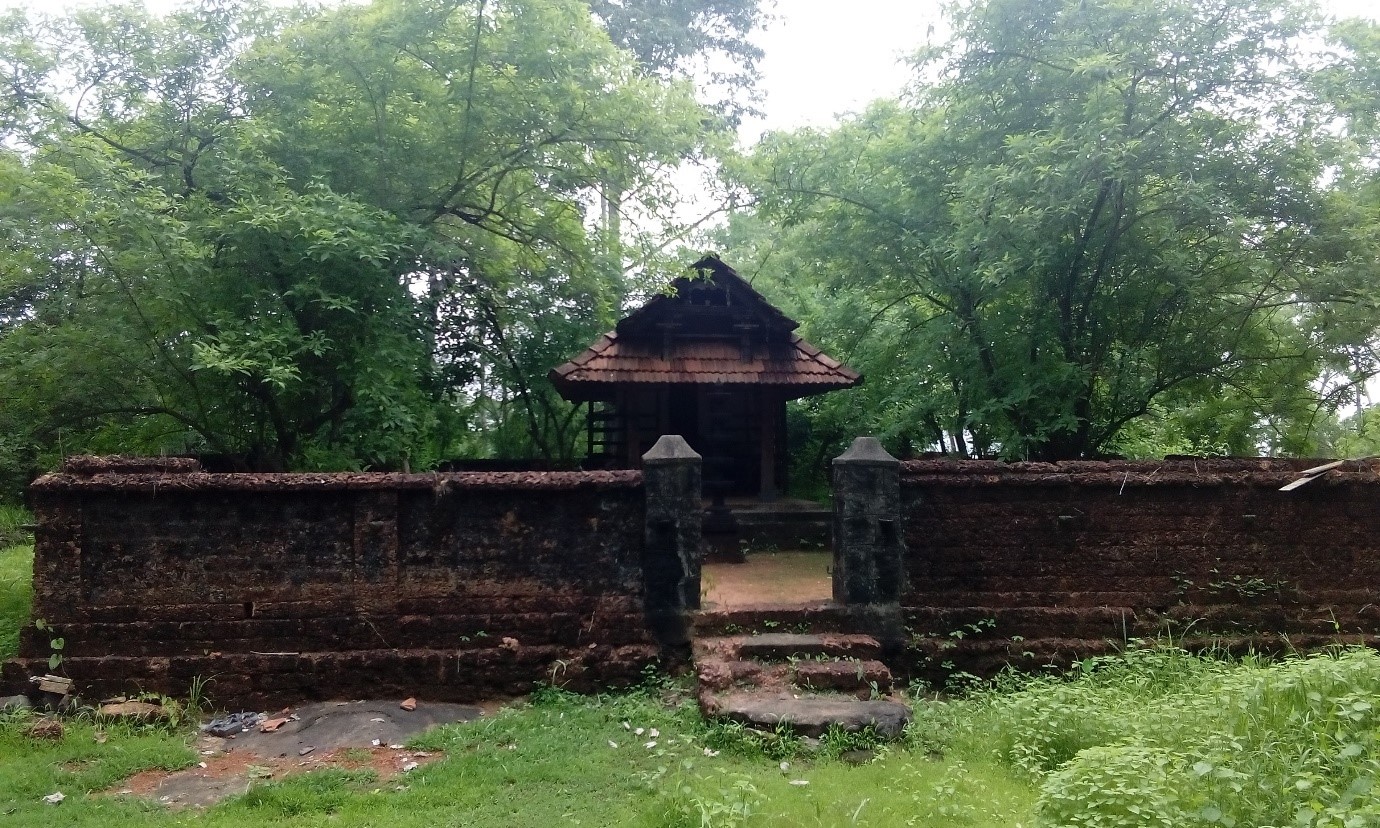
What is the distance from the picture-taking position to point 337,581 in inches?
254

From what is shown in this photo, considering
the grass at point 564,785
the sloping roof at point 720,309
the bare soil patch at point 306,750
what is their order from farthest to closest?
the sloping roof at point 720,309 → the bare soil patch at point 306,750 → the grass at point 564,785

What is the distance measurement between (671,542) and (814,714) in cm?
183

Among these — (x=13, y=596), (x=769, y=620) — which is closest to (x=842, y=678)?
(x=769, y=620)

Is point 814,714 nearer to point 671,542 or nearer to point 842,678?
point 842,678

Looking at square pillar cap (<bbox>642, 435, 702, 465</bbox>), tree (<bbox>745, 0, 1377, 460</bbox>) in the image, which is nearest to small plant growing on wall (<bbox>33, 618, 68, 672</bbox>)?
square pillar cap (<bbox>642, 435, 702, 465</bbox>)

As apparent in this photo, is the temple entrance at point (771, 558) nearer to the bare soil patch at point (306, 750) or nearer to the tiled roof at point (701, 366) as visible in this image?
the tiled roof at point (701, 366)

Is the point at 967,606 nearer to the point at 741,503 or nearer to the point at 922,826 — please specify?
the point at 922,826

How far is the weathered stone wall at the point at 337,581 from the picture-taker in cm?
620

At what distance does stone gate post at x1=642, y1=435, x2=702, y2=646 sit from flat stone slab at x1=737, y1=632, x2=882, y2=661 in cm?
57

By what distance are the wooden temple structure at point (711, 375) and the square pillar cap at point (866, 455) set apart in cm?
375

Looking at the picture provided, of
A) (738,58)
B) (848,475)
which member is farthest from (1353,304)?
(738,58)

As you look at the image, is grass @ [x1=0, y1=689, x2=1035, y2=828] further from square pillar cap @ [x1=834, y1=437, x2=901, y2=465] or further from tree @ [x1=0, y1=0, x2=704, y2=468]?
tree @ [x1=0, y1=0, x2=704, y2=468]

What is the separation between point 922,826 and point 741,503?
7.05 metres

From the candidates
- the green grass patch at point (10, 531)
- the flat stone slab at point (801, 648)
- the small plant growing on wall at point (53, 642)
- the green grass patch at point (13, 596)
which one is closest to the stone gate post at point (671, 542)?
the flat stone slab at point (801, 648)
